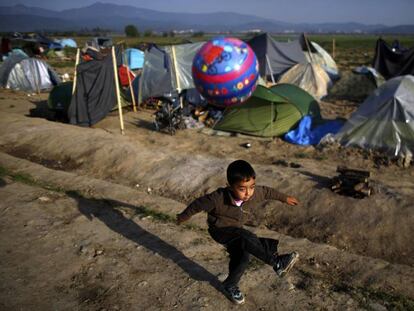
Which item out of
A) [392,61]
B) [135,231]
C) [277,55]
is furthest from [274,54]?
[135,231]

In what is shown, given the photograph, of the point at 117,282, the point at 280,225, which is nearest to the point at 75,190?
the point at 117,282

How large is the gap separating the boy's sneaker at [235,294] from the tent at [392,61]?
18.4 meters

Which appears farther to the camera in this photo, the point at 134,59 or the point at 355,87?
the point at 134,59

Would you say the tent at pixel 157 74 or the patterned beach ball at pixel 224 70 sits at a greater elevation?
the patterned beach ball at pixel 224 70

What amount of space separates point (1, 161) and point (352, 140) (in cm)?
901

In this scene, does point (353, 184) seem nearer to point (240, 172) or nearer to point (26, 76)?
point (240, 172)

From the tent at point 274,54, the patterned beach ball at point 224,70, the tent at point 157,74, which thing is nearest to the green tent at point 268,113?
the patterned beach ball at point 224,70

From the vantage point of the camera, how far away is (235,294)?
3.89 m

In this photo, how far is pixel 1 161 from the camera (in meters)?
9.02

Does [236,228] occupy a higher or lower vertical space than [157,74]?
higher

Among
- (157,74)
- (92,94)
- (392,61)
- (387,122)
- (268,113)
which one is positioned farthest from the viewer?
(392,61)

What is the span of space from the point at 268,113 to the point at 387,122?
3.42m

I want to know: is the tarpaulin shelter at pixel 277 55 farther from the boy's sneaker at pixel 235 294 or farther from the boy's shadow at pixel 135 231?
the boy's sneaker at pixel 235 294

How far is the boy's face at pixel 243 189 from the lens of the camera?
3.56 m
